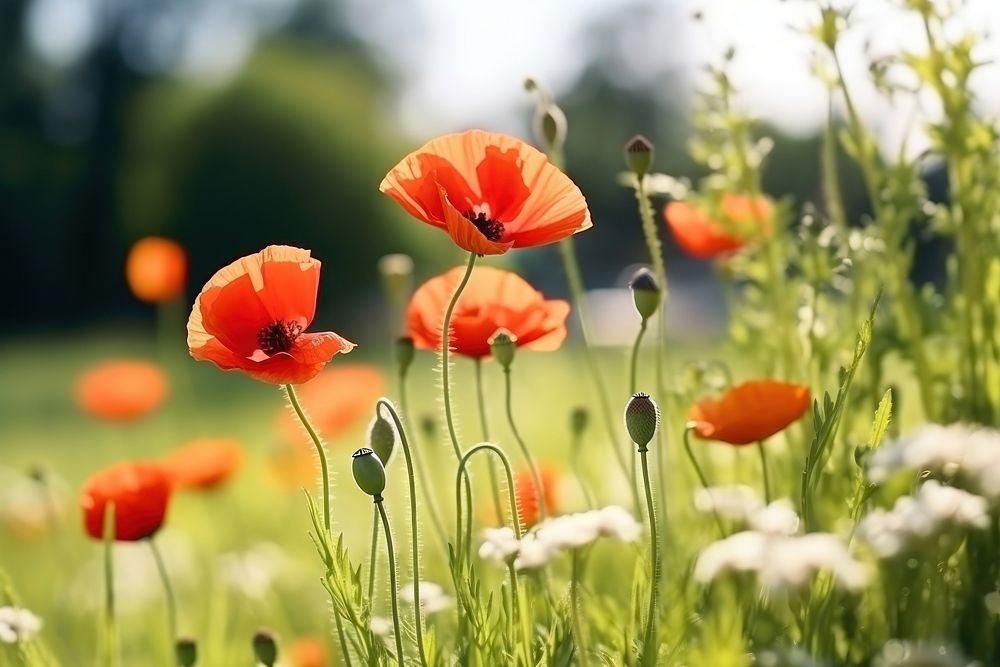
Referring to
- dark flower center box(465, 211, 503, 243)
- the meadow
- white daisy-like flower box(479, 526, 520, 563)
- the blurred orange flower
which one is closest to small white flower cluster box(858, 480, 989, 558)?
the meadow

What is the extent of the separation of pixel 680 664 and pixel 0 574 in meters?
0.86

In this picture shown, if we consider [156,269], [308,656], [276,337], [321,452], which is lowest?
[308,656]

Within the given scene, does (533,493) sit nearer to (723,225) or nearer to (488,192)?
(723,225)

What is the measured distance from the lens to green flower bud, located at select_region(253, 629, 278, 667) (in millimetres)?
1424

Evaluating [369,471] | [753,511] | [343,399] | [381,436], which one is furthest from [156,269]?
[753,511]

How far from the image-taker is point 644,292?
59.4 inches

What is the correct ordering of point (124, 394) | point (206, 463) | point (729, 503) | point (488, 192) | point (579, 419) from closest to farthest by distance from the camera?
point (729, 503) < point (488, 192) < point (579, 419) < point (206, 463) < point (124, 394)

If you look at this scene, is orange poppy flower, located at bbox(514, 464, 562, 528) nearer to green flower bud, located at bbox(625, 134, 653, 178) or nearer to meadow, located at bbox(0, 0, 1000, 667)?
meadow, located at bbox(0, 0, 1000, 667)

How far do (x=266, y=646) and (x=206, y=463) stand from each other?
1018 millimetres

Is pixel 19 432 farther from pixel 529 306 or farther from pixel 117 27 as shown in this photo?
pixel 117 27

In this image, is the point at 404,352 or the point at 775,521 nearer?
the point at 775,521

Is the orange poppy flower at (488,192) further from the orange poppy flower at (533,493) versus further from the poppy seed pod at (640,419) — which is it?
the orange poppy flower at (533,493)

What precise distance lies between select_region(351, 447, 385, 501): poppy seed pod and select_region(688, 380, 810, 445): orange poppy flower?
0.44m

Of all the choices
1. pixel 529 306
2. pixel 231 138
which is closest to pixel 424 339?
pixel 529 306
